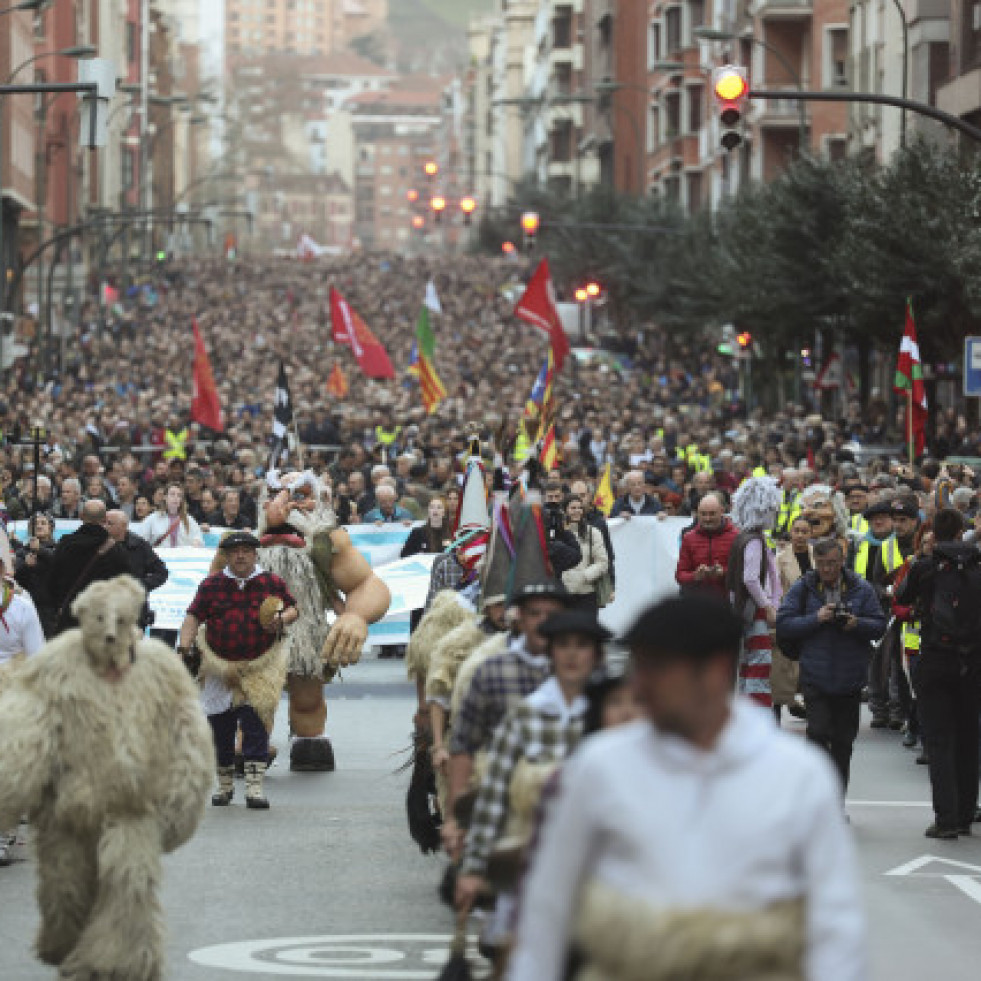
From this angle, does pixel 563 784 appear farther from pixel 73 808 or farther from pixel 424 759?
pixel 424 759

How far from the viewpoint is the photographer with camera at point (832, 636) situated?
45.4 ft

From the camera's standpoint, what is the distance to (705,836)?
16.4 feet

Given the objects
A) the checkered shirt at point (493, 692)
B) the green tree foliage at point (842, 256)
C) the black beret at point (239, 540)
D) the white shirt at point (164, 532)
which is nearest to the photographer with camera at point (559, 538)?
the white shirt at point (164, 532)

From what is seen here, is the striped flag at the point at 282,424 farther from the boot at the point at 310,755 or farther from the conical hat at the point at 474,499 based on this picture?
the boot at the point at 310,755

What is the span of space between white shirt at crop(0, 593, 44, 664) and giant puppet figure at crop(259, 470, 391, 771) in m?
1.53

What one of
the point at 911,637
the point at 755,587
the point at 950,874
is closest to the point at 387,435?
the point at 911,637

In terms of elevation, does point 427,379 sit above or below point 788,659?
above

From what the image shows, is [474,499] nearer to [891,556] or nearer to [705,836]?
[891,556]

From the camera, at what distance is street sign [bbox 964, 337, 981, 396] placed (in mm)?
23531

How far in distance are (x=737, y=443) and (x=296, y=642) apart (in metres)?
20.2

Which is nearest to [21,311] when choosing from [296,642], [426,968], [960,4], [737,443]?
[960,4]

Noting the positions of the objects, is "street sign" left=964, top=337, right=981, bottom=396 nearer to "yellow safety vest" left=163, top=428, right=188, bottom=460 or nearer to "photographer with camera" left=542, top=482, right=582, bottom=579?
"photographer with camera" left=542, top=482, right=582, bottom=579

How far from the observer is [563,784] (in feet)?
17.3

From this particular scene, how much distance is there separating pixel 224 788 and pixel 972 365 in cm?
1008
